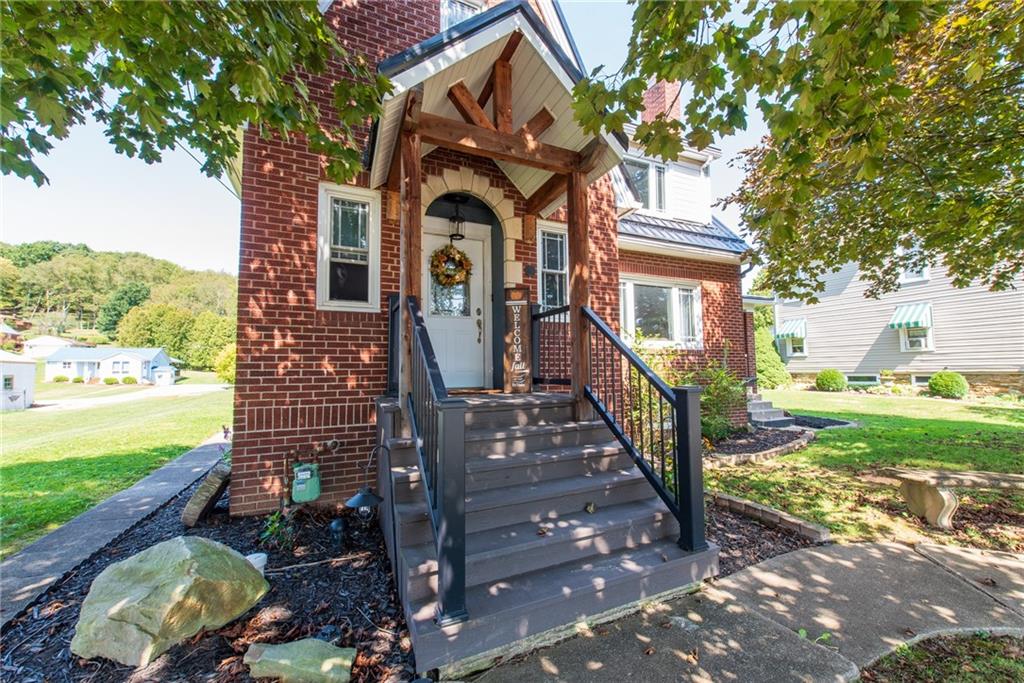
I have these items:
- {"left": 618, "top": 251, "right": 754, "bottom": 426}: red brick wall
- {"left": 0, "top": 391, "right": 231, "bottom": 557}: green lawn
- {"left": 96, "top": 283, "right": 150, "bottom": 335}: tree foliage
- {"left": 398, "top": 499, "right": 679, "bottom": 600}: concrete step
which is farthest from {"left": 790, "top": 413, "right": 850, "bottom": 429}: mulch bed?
{"left": 96, "top": 283, "right": 150, "bottom": 335}: tree foliage

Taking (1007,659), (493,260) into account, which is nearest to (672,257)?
(493,260)

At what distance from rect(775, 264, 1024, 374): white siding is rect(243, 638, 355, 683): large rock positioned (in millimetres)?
16231

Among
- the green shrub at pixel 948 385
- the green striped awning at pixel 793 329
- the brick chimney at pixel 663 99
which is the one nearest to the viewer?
the brick chimney at pixel 663 99

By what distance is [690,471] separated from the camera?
3.29 metres

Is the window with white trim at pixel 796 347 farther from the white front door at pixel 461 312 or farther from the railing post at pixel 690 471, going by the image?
the railing post at pixel 690 471

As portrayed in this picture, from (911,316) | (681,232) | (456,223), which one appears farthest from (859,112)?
(911,316)

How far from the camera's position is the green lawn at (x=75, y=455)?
4883 millimetres

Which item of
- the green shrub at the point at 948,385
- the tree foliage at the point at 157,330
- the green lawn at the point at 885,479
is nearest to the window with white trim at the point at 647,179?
the green lawn at the point at 885,479

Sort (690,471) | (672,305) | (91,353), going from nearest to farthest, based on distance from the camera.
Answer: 1. (690,471)
2. (672,305)
3. (91,353)

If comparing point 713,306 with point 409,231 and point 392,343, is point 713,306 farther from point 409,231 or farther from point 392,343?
point 409,231

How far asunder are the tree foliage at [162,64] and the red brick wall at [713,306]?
6.37m

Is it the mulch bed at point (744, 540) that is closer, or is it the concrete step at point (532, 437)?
the mulch bed at point (744, 540)

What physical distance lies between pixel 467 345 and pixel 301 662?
12.8 feet

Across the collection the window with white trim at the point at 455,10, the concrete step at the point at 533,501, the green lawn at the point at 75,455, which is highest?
the window with white trim at the point at 455,10
